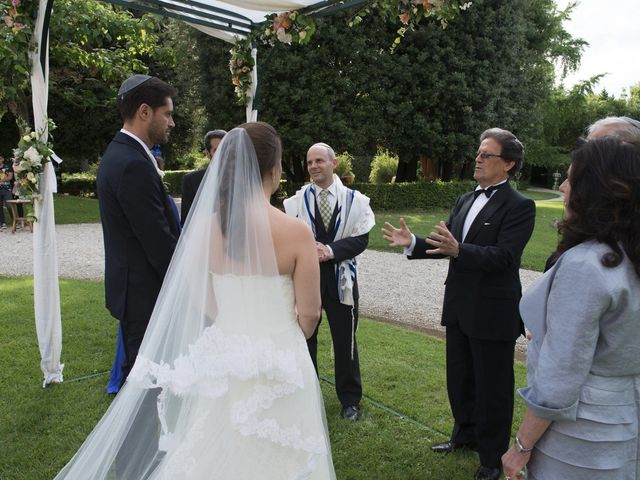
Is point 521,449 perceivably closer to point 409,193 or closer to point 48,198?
point 48,198

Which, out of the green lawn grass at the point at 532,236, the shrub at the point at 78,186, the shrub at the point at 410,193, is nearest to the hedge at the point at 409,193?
the shrub at the point at 410,193

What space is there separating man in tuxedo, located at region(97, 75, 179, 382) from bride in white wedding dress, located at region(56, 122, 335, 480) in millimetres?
628

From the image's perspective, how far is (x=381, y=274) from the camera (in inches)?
408

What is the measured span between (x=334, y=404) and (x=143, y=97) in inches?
117

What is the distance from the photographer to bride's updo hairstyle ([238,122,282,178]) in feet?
8.11

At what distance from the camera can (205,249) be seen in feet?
8.28

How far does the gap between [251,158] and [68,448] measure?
2.71 meters

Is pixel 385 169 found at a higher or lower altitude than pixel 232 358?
higher

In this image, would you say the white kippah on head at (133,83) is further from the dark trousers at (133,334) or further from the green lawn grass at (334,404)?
the green lawn grass at (334,404)

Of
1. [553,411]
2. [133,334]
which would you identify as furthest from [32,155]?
[553,411]

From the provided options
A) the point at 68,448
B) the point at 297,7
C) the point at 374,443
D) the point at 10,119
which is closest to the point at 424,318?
the point at 374,443

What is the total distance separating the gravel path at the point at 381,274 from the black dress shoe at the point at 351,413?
291 centimetres

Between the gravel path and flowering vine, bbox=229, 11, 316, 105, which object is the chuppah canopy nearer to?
flowering vine, bbox=229, 11, 316, 105

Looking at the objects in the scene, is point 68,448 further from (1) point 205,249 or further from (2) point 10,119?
(2) point 10,119
